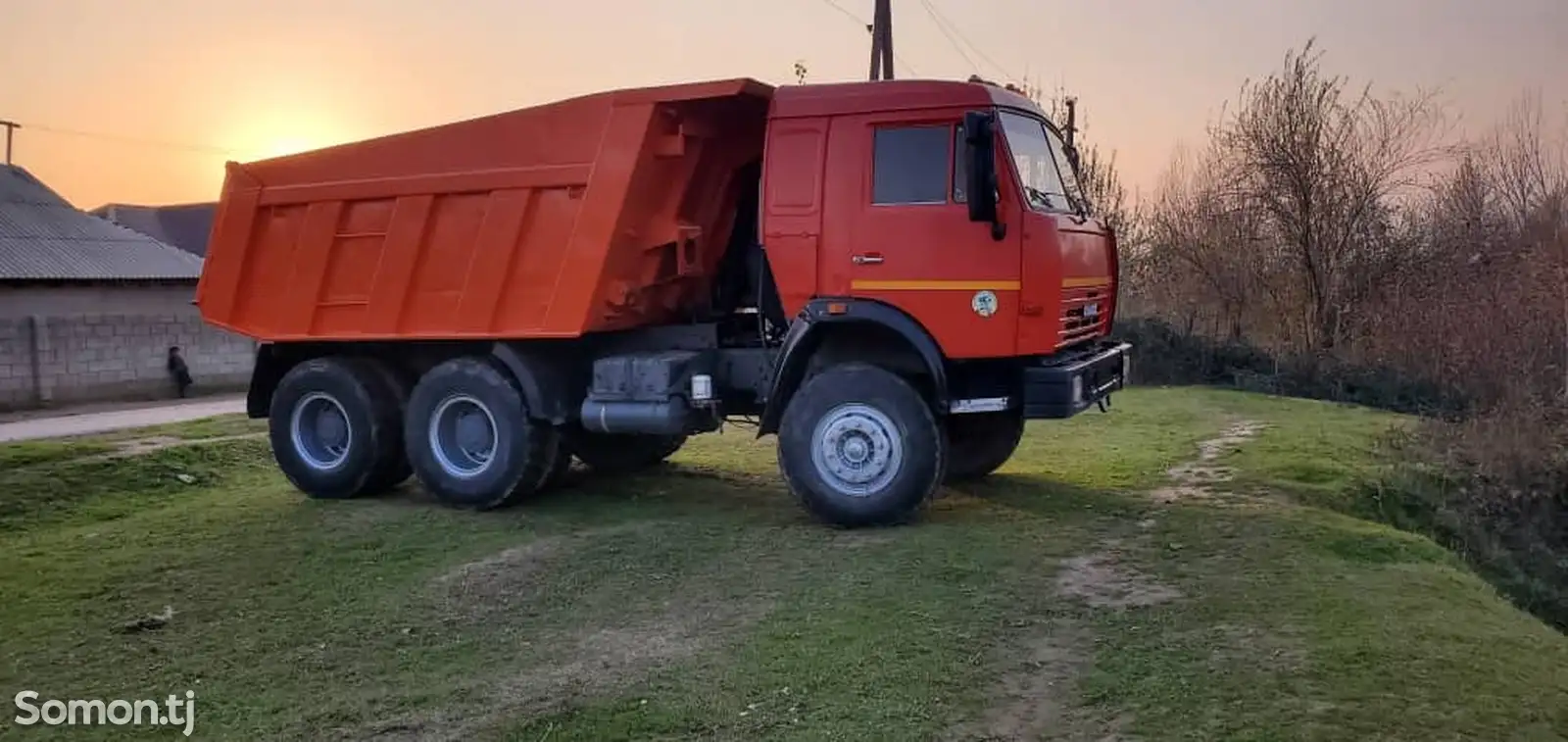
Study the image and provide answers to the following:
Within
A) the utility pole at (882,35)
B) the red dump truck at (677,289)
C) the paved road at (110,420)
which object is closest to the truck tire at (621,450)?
the red dump truck at (677,289)

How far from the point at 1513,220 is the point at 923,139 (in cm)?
1620

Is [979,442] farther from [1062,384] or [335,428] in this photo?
[335,428]

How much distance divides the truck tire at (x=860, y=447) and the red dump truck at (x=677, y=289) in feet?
0.05

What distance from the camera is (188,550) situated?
8.52 metres

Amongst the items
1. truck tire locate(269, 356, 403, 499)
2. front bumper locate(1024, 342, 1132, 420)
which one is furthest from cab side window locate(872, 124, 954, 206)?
truck tire locate(269, 356, 403, 499)

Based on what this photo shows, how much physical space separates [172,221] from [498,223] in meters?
33.3

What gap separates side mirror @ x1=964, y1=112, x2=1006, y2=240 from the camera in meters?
7.80

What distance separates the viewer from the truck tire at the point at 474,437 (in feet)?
31.3

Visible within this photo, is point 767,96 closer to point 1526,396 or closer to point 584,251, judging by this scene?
point 584,251

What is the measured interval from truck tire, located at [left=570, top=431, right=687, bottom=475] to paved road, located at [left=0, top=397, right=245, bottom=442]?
778cm

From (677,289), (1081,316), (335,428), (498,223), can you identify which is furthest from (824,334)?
(335,428)

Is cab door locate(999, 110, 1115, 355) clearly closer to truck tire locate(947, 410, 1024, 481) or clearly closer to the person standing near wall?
truck tire locate(947, 410, 1024, 481)

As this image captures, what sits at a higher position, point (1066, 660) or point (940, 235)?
point (940, 235)

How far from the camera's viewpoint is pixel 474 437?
9812mm
